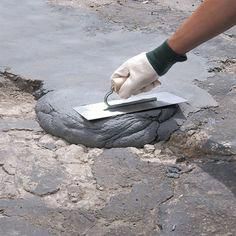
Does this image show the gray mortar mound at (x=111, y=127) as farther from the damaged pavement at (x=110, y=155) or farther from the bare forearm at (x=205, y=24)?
the bare forearm at (x=205, y=24)

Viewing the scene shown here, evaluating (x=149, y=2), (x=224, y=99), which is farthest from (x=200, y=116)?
(x=149, y=2)

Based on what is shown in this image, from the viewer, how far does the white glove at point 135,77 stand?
216 cm

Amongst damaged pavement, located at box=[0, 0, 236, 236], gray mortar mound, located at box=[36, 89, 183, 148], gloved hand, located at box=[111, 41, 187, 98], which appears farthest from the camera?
gray mortar mound, located at box=[36, 89, 183, 148]

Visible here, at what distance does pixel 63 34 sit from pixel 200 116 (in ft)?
4.09

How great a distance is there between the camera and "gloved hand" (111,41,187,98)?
2.11m

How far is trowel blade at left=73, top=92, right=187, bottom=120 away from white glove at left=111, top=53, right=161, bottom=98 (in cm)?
10

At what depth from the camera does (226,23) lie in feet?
6.25

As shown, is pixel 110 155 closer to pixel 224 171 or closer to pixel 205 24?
pixel 224 171

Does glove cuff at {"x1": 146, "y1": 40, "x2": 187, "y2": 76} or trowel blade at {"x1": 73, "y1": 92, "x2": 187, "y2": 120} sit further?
trowel blade at {"x1": 73, "y1": 92, "x2": 187, "y2": 120}

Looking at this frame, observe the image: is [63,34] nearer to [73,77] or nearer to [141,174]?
[73,77]

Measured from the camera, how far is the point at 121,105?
2.37 metres

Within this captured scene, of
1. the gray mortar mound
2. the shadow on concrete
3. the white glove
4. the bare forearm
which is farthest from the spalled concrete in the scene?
the bare forearm

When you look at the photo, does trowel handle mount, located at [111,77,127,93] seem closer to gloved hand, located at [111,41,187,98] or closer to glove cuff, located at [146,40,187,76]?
gloved hand, located at [111,41,187,98]

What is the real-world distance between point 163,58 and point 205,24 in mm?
243
